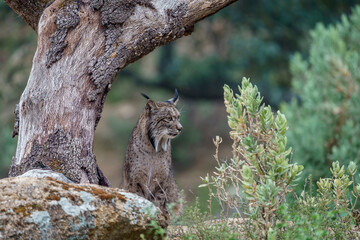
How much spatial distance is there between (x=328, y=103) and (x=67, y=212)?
848 cm

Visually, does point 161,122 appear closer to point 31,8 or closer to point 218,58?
point 31,8

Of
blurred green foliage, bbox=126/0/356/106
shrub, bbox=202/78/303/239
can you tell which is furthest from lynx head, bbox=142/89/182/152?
blurred green foliage, bbox=126/0/356/106

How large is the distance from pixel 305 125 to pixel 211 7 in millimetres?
6241

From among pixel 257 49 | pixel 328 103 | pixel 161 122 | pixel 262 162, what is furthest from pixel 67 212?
pixel 257 49

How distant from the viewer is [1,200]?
4324 millimetres

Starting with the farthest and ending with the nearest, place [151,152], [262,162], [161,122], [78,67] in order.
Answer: [151,152], [161,122], [78,67], [262,162]

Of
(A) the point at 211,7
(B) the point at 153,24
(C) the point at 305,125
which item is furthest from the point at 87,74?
(C) the point at 305,125

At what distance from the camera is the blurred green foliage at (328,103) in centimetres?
1166

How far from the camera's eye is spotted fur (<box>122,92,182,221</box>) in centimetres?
719

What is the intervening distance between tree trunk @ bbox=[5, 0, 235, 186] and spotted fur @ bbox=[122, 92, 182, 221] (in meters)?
1.11

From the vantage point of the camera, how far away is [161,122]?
719 centimetres

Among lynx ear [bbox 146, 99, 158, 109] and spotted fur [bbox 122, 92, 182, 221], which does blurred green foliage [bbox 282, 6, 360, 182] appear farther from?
lynx ear [bbox 146, 99, 158, 109]

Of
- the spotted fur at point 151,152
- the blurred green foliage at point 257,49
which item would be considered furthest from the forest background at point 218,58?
the spotted fur at point 151,152

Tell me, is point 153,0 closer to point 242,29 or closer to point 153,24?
point 153,24
